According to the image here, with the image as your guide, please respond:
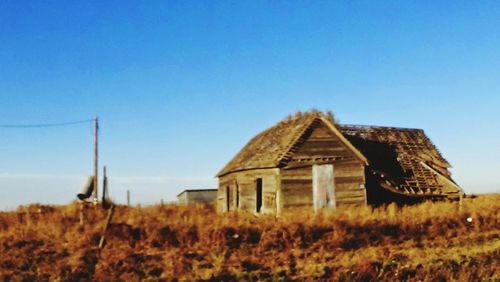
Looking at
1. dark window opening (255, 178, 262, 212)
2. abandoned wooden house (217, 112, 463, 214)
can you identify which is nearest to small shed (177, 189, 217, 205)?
abandoned wooden house (217, 112, 463, 214)

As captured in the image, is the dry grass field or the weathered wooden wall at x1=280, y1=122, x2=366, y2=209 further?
the weathered wooden wall at x1=280, y1=122, x2=366, y2=209

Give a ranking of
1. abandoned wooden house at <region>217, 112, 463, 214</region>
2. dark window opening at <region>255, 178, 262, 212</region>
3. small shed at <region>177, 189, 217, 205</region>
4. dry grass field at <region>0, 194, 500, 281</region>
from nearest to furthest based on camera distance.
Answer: dry grass field at <region>0, 194, 500, 281</region> → abandoned wooden house at <region>217, 112, 463, 214</region> → dark window opening at <region>255, 178, 262, 212</region> → small shed at <region>177, 189, 217, 205</region>

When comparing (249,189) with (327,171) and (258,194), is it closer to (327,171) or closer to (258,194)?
(258,194)

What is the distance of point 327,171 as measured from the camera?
22141 mm

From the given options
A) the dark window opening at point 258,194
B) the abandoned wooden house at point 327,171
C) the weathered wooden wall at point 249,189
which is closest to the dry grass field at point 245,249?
the abandoned wooden house at point 327,171

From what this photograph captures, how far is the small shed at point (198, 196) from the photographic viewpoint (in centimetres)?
3516

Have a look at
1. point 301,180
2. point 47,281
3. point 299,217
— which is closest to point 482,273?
point 299,217

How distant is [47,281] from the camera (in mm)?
12773

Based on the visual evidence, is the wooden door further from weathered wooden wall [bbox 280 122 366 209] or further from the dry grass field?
the dry grass field

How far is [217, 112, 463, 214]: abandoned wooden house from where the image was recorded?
2172 cm

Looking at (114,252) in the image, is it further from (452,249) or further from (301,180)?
(452,249)

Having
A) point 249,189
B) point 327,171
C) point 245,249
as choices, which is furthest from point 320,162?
point 245,249

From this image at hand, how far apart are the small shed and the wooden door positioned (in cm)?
1470

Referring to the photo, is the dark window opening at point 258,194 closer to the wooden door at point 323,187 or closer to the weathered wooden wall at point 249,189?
the weathered wooden wall at point 249,189
